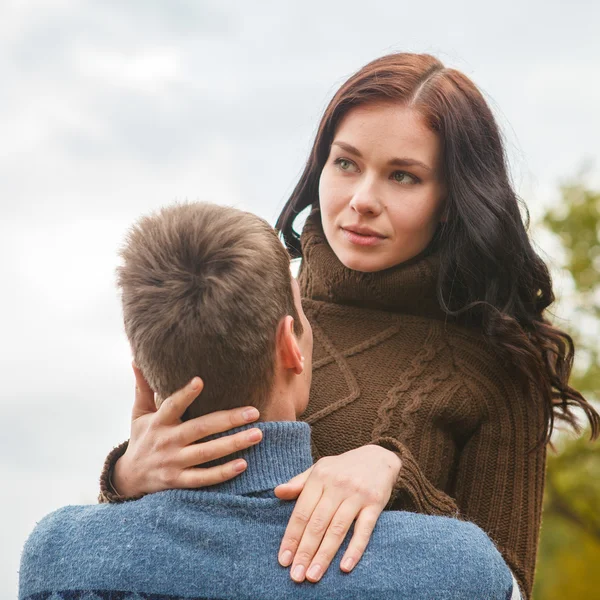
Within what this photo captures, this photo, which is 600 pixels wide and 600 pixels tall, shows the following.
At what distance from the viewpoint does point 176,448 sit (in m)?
1.87

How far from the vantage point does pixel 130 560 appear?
1699mm

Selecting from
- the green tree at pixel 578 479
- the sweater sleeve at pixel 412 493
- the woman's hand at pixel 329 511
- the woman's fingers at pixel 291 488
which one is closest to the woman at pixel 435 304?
the sweater sleeve at pixel 412 493

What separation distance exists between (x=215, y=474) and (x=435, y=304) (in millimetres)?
1229

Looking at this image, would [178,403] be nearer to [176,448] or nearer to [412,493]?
[176,448]

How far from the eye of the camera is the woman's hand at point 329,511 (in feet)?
5.57

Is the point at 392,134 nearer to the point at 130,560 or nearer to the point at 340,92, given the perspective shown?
the point at 340,92

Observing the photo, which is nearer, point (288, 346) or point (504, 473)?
point (288, 346)

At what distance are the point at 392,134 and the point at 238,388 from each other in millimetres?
1151

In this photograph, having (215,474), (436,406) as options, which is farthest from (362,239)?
(215,474)

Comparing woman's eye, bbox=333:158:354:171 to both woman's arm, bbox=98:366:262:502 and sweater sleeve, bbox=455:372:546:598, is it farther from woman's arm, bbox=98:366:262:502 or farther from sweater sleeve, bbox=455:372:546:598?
woman's arm, bbox=98:366:262:502

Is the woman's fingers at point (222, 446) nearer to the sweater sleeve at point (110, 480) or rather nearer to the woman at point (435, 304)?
the sweater sleeve at point (110, 480)

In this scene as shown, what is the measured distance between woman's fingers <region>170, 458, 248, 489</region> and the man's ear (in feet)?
0.76

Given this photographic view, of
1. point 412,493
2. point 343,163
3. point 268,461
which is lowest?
point 412,493

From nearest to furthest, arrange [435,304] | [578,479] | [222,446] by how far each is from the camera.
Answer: [222,446], [435,304], [578,479]
